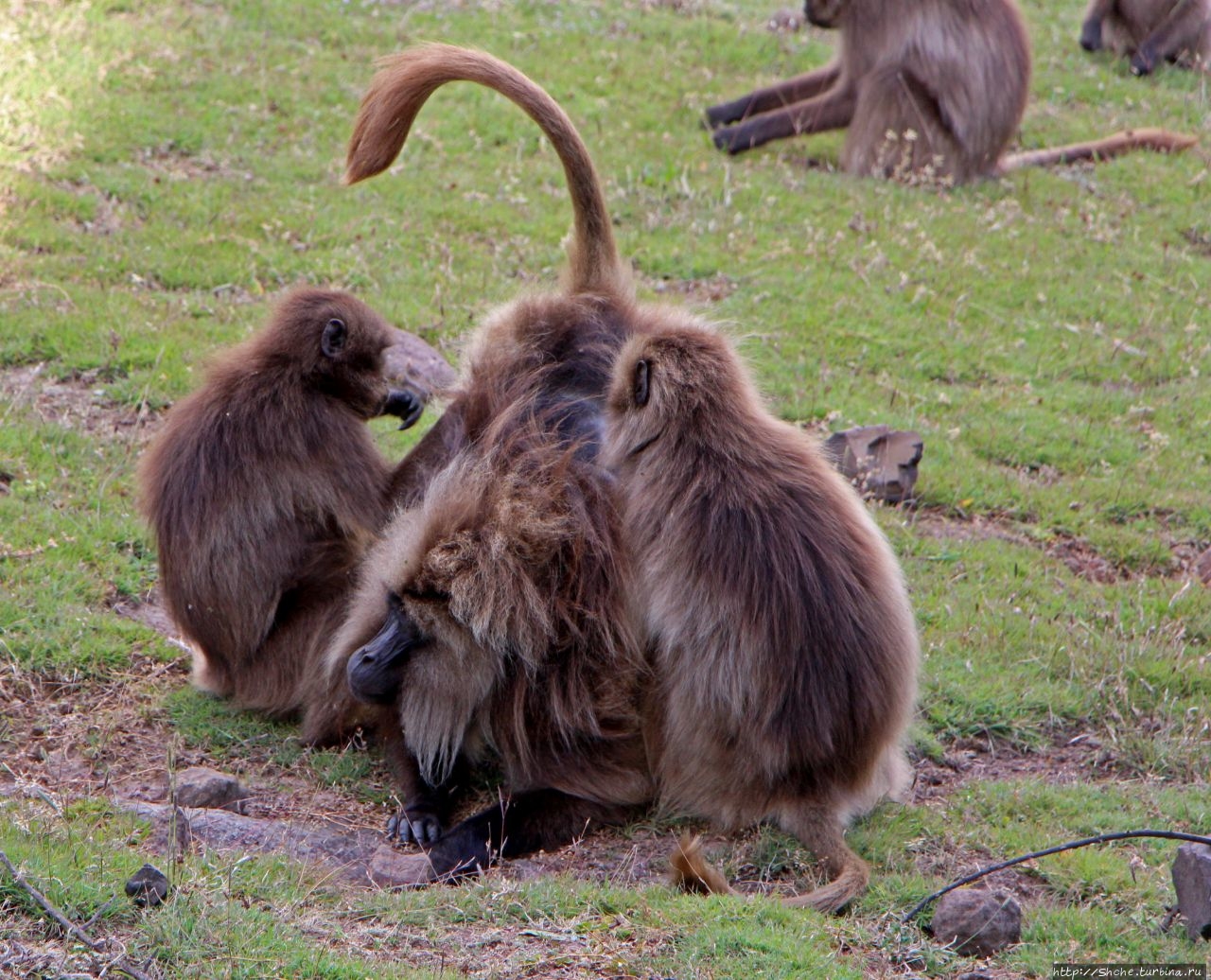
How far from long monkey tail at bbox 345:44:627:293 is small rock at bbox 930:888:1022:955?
283 centimetres

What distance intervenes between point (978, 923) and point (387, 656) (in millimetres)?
2049

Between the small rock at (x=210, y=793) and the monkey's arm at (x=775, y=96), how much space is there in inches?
311

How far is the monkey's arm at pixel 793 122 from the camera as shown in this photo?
11133 mm

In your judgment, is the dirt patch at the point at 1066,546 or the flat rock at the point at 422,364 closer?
the dirt patch at the point at 1066,546

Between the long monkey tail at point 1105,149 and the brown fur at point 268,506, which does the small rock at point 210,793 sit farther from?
the long monkey tail at point 1105,149

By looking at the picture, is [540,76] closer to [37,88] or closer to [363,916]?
[37,88]

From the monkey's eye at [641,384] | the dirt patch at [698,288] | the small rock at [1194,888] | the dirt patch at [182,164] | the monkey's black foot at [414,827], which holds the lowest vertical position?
the monkey's black foot at [414,827]

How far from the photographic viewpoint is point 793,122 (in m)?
11.2

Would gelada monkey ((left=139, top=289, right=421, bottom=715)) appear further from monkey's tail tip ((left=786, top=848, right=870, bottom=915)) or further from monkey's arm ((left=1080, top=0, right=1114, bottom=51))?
monkey's arm ((left=1080, top=0, right=1114, bottom=51))

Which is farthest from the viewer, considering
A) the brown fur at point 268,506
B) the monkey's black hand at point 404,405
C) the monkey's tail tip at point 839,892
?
the monkey's black hand at point 404,405

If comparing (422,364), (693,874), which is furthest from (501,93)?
(693,874)

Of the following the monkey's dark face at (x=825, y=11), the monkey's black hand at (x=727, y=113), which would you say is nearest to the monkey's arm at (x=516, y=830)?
the monkey's black hand at (x=727, y=113)

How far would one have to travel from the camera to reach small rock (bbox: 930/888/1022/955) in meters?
4.11

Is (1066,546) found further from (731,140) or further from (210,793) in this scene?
(731,140)
